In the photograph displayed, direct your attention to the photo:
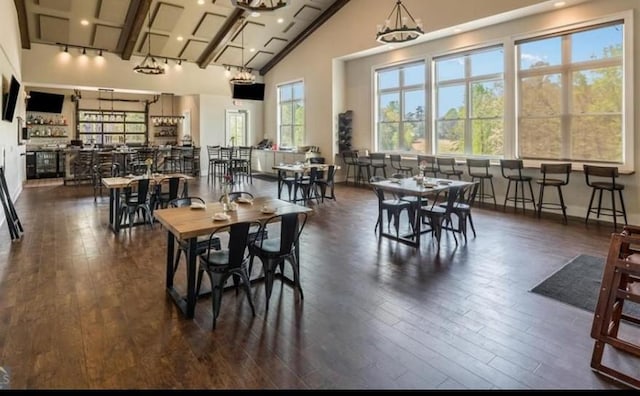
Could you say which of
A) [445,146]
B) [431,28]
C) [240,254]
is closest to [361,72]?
[431,28]

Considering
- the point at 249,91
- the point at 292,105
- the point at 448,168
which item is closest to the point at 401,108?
the point at 448,168

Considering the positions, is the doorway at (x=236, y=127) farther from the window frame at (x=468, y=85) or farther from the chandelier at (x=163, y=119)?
the window frame at (x=468, y=85)

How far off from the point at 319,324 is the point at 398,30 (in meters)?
5.05

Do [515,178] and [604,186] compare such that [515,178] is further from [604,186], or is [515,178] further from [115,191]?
[115,191]

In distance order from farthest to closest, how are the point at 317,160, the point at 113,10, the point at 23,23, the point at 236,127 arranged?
1. the point at 236,127
2. the point at 317,160
3. the point at 113,10
4. the point at 23,23

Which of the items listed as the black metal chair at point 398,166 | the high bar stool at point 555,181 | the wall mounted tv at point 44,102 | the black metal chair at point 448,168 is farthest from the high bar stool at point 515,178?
the wall mounted tv at point 44,102

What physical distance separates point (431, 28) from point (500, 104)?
7.41 ft

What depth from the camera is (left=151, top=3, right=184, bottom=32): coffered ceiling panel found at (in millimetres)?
9668

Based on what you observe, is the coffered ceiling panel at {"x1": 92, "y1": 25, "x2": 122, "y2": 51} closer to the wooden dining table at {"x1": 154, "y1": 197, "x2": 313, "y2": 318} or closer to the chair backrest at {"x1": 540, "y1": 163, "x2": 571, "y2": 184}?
the wooden dining table at {"x1": 154, "y1": 197, "x2": 313, "y2": 318}

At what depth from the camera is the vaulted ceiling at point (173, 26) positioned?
30.8ft

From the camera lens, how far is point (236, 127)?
14641 millimetres

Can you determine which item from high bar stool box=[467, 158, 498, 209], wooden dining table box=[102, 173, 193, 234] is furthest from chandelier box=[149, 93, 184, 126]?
high bar stool box=[467, 158, 498, 209]

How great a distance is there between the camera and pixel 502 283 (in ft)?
12.1

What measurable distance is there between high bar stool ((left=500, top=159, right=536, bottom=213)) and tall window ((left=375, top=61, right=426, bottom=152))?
239cm
